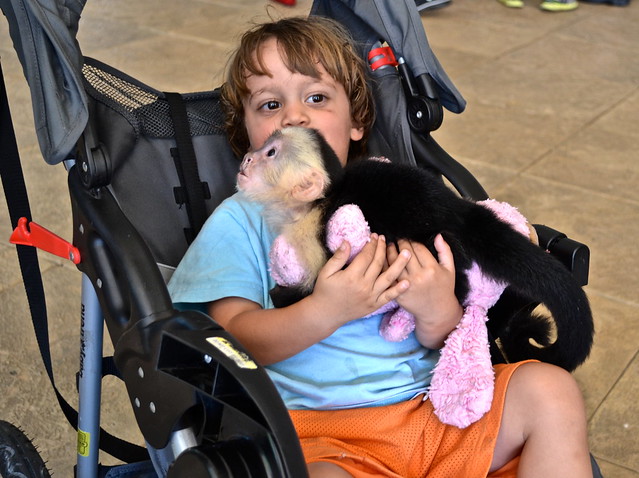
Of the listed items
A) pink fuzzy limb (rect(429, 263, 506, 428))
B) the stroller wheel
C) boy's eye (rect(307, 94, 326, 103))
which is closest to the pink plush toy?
pink fuzzy limb (rect(429, 263, 506, 428))

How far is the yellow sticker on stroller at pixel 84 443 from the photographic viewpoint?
1.53 m

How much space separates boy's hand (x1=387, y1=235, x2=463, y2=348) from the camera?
1.38m

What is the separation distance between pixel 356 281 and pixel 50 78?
537mm

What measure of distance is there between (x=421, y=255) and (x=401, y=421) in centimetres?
27

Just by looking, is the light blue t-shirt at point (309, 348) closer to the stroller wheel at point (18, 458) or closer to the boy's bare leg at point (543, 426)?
the boy's bare leg at point (543, 426)

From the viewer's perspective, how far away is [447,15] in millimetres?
5566

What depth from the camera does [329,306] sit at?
135cm

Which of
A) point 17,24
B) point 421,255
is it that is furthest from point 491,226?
point 17,24

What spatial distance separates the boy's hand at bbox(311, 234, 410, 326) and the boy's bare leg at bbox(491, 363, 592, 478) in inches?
9.7

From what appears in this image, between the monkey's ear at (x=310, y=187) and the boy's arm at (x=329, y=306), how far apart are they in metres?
0.10

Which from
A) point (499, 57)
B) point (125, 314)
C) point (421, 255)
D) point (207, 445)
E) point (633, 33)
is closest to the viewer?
point (207, 445)

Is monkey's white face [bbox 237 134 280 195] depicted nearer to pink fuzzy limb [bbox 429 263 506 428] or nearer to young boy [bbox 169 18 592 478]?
young boy [bbox 169 18 592 478]

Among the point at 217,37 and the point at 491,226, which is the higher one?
the point at 491,226

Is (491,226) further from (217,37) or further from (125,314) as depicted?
(217,37)
